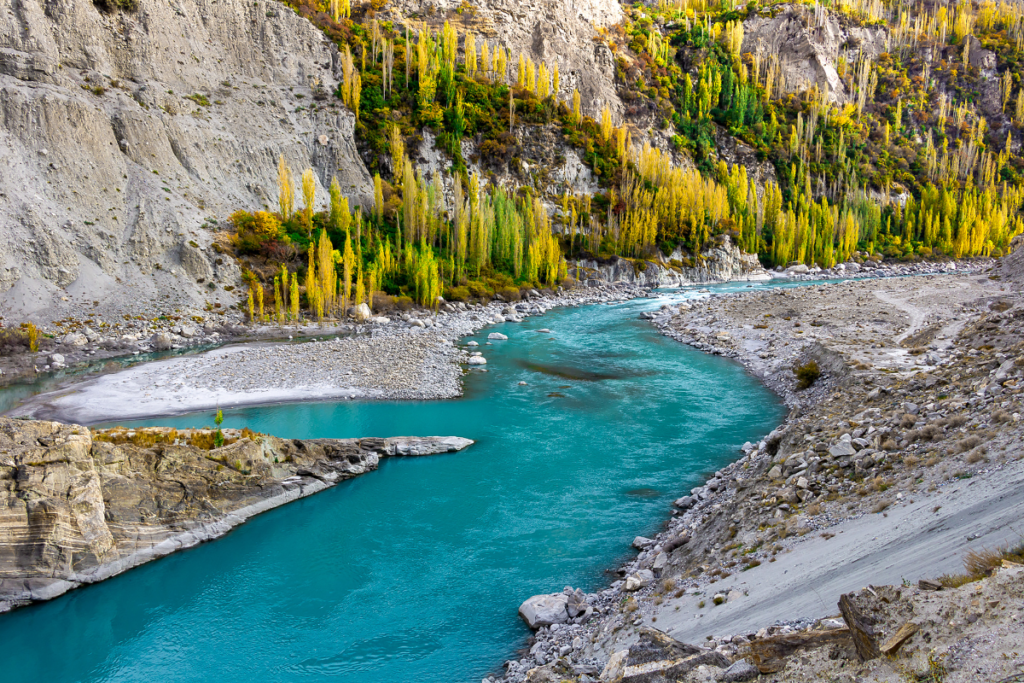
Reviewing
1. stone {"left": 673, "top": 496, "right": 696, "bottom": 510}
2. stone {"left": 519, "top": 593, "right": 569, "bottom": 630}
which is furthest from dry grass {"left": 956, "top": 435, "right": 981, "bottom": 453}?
stone {"left": 519, "top": 593, "right": 569, "bottom": 630}

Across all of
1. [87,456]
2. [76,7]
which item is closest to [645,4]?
[76,7]

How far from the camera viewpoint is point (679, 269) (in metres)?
66.9

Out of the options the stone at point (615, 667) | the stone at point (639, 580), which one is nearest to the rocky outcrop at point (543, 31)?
the stone at point (639, 580)

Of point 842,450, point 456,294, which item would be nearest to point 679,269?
point 456,294

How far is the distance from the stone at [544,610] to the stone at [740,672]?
4.98m

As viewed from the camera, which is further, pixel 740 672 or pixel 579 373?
pixel 579 373

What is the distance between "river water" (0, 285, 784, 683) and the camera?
10117 mm

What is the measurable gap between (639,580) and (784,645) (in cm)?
532

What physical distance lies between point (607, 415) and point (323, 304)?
27321 mm

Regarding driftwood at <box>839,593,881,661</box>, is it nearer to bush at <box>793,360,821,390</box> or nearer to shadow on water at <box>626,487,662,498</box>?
shadow on water at <box>626,487,662,498</box>

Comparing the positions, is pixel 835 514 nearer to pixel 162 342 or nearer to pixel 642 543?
pixel 642 543

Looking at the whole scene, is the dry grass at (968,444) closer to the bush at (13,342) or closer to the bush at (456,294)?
the bush at (13,342)

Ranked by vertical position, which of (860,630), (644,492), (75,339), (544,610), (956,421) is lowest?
(75,339)

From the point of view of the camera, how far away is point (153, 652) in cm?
1040
